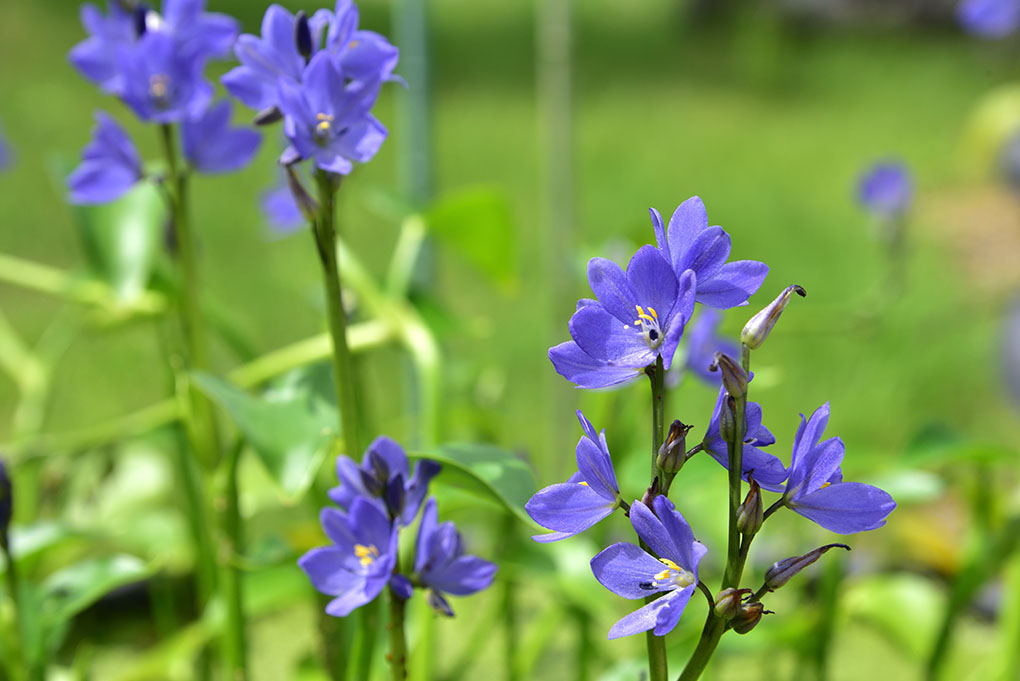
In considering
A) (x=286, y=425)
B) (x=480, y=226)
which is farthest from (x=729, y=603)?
(x=480, y=226)

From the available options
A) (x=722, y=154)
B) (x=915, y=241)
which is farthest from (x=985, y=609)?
(x=722, y=154)

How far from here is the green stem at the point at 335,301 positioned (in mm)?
354

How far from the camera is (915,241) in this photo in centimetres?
240

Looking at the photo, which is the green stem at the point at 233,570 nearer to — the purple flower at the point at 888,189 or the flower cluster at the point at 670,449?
the flower cluster at the point at 670,449

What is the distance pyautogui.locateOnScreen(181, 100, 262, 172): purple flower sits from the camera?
51 cm

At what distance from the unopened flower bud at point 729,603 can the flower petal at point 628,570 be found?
1cm

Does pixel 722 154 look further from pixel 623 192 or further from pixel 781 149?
pixel 623 192

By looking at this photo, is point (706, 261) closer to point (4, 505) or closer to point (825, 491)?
point (825, 491)

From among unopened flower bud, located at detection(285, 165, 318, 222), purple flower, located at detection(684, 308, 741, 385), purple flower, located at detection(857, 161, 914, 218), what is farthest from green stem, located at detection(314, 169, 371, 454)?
purple flower, located at detection(857, 161, 914, 218)

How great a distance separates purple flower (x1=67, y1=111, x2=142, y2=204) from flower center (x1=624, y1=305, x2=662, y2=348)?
0.98 ft

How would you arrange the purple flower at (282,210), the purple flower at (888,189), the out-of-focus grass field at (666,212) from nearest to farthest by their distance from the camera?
1. the purple flower at (282,210)
2. the purple flower at (888,189)
3. the out-of-focus grass field at (666,212)

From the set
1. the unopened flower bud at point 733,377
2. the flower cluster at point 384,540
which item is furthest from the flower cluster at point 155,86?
the unopened flower bud at point 733,377

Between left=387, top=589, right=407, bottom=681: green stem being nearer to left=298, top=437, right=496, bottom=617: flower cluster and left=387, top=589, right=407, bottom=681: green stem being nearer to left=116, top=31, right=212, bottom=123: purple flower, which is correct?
left=298, top=437, right=496, bottom=617: flower cluster

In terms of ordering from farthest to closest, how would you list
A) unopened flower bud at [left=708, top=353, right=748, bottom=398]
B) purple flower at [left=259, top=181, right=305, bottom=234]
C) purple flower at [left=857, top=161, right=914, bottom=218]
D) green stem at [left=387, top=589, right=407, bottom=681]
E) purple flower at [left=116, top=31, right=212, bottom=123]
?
purple flower at [left=857, top=161, right=914, bottom=218], purple flower at [left=259, top=181, right=305, bottom=234], purple flower at [left=116, top=31, right=212, bottom=123], green stem at [left=387, top=589, right=407, bottom=681], unopened flower bud at [left=708, top=353, right=748, bottom=398]
